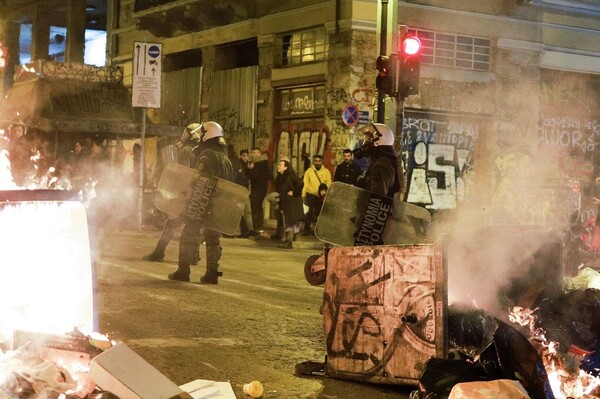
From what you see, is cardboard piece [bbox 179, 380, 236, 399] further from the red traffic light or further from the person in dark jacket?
the person in dark jacket

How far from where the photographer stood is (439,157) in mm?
21312

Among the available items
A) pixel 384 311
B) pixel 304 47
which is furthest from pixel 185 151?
pixel 304 47

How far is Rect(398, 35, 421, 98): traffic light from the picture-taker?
12.9 meters

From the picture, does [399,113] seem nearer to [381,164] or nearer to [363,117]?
[363,117]

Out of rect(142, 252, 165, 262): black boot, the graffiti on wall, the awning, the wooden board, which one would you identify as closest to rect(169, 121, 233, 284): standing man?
Result: rect(142, 252, 165, 262): black boot

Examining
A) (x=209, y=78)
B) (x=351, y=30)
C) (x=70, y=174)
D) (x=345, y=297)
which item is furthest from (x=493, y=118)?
(x=345, y=297)

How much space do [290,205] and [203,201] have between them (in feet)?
24.4

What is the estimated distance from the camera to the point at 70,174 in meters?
18.5

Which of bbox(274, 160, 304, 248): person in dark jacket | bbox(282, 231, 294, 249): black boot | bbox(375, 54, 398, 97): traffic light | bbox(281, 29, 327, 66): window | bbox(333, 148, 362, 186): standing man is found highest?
bbox(281, 29, 327, 66): window

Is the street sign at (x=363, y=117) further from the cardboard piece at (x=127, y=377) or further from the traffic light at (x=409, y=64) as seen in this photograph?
the cardboard piece at (x=127, y=377)

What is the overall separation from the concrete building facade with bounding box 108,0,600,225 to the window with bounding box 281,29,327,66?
26mm

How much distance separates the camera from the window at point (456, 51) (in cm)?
2091

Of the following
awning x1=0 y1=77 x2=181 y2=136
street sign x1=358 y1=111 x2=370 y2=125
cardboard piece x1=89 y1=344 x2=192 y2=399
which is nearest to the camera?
cardboard piece x1=89 y1=344 x2=192 y2=399

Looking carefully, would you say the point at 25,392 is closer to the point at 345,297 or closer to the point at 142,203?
the point at 345,297
